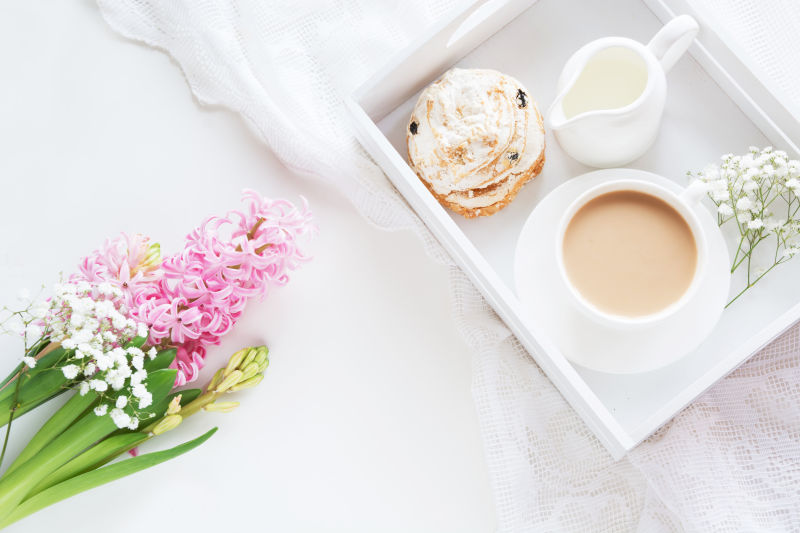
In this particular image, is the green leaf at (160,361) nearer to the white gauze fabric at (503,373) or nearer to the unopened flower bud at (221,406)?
the unopened flower bud at (221,406)

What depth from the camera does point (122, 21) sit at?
3.63 feet

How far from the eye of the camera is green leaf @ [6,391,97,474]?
94 centimetres

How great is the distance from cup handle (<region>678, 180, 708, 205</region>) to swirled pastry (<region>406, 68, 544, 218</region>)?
0.20 meters

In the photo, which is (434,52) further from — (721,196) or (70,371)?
(70,371)

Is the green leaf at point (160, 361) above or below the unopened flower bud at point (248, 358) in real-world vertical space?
above

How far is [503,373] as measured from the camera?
102cm

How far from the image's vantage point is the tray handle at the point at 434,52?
3.05 feet

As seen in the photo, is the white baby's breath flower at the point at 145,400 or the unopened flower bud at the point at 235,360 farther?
the unopened flower bud at the point at 235,360

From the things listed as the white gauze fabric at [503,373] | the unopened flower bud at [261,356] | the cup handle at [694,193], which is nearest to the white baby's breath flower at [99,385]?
the unopened flower bud at [261,356]

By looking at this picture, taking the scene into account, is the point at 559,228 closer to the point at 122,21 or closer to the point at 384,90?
the point at 384,90

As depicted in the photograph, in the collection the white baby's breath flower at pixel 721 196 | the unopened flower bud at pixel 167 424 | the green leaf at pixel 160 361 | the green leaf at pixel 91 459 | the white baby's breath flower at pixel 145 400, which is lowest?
the white baby's breath flower at pixel 721 196

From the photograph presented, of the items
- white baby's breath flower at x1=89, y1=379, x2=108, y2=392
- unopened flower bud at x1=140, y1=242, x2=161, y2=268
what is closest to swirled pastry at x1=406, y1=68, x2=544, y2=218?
unopened flower bud at x1=140, y1=242, x2=161, y2=268

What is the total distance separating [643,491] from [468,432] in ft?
0.83

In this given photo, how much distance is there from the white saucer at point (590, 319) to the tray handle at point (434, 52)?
9.5 inches
